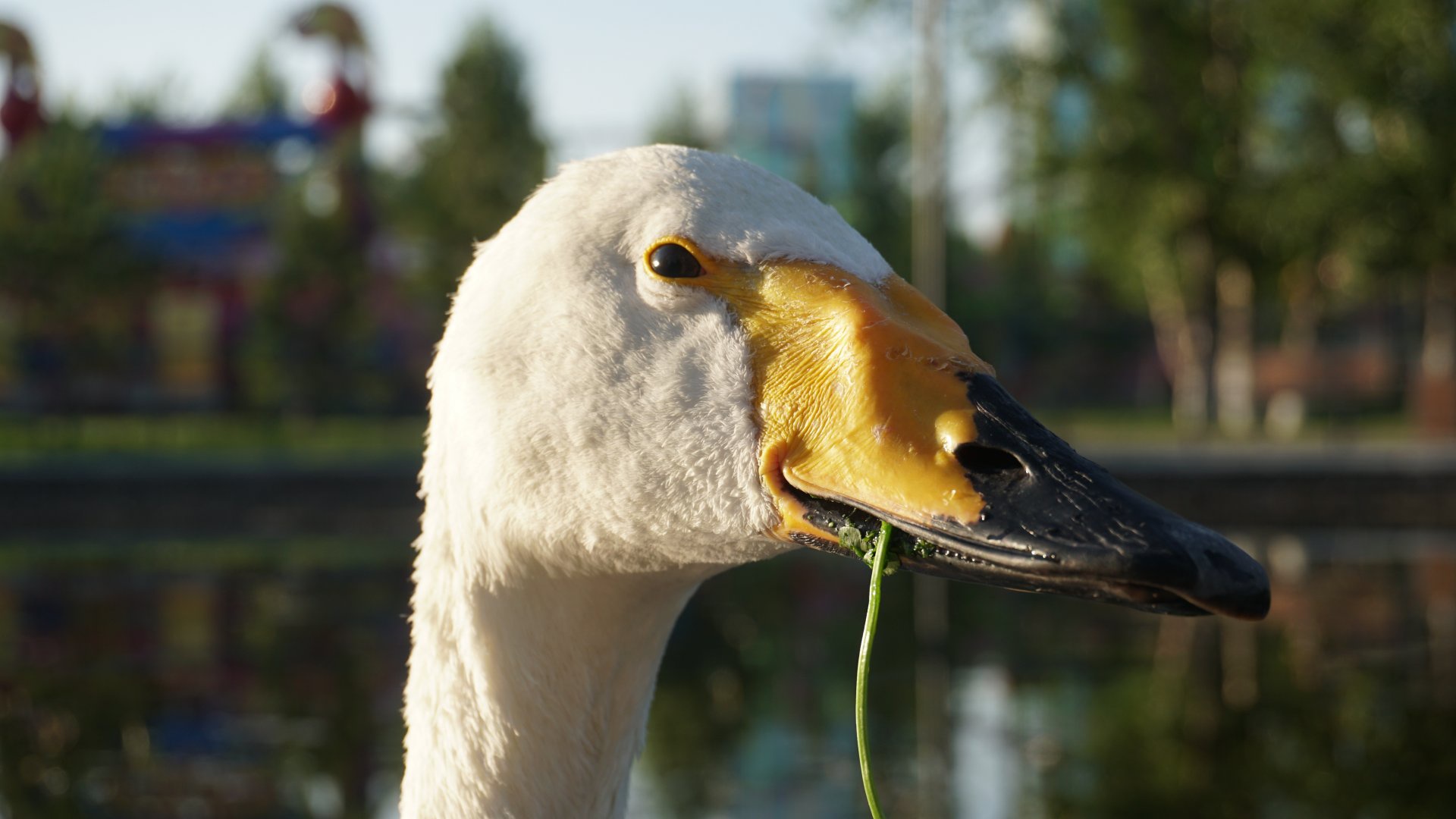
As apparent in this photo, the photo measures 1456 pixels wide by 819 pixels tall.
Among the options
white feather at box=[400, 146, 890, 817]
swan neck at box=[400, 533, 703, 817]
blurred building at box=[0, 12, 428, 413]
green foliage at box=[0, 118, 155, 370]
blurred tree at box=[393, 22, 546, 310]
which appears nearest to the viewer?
white feather at box=[400, 146, 890, 817]

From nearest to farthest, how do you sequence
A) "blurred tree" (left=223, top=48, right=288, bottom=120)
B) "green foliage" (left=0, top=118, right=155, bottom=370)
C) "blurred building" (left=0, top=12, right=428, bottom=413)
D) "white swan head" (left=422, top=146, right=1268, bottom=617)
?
"white swan head" (left=422, top=146, right=1268, bottom=617)
"green foliage" (left=0, top=118, right=155, bottom=370)
"blurred building" (left=0, top=12, right=428, bottom=413)
"blurred tree" (left=223, top=48, right=288, bottom=120)

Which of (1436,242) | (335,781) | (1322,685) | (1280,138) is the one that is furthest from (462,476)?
(1280,138)

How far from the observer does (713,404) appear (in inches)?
84.4

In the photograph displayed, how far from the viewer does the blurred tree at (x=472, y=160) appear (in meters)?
38.2

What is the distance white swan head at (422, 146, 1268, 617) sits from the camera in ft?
6.38

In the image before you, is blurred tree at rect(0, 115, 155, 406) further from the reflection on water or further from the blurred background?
the reflection on water

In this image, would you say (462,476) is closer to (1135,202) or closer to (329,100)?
(1135,202)

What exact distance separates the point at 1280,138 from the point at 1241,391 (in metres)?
7.18

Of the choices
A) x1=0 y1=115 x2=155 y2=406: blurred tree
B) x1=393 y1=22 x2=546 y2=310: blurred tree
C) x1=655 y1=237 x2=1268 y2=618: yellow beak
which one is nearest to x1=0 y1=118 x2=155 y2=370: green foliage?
x1=0 y1=115 x2=155 y2=406: blurred tree

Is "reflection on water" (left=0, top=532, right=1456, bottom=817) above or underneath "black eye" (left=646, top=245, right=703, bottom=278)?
underneath

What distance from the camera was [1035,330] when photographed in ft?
152

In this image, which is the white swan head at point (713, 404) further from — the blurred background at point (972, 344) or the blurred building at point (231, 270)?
the blurred building at point (231, 270)

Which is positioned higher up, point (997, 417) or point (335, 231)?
point (997, 417)

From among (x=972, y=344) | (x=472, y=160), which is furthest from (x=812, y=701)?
(x=472, y=160)
